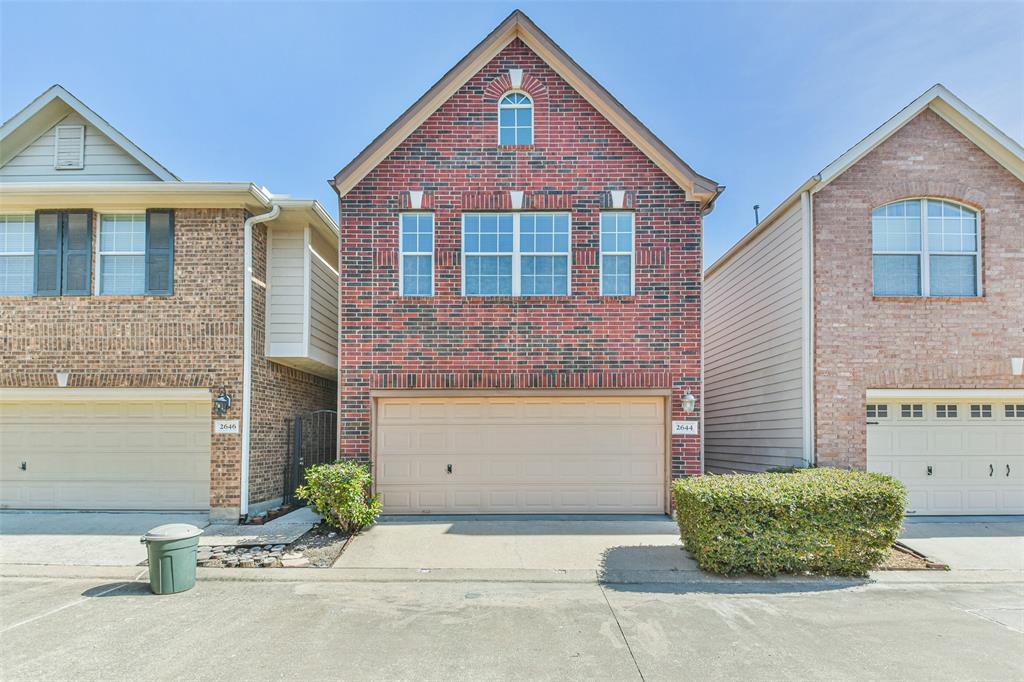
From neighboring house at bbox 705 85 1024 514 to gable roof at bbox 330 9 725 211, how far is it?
7.92 feet

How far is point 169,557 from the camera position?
7609 millimetres

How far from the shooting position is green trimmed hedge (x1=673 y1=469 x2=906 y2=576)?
26.3ft

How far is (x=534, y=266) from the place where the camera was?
11.6 meters

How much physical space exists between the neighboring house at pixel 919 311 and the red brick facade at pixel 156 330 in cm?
1035

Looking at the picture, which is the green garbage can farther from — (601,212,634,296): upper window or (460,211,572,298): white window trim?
(601,212,634,296): upper window

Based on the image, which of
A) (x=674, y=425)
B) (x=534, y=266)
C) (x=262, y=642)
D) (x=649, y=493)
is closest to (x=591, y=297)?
(x=534, y=266)

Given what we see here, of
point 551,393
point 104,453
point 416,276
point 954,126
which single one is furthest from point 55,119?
point 954,126

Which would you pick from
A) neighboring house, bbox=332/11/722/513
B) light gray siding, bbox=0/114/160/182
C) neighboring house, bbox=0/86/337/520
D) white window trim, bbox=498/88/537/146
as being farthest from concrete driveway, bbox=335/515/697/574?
light gray siding, bbox=0/114/160/182

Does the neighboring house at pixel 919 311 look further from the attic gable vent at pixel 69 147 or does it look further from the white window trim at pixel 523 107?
the attic gable vent at pixel 69 147

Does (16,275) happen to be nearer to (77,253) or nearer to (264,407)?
(77,253)

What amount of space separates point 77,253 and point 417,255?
604 centimetres

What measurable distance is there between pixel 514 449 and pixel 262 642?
19.7 feet

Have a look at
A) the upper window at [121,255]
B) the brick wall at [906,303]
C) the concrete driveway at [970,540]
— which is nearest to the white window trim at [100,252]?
the upper window at [121,255]

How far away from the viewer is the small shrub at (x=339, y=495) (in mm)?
9797
